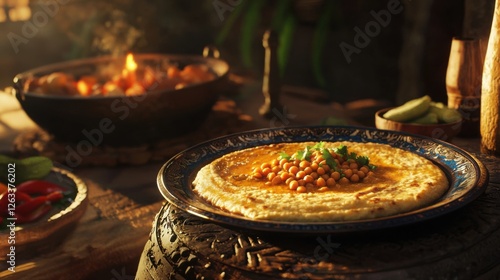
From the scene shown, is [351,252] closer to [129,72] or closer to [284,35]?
[129,72]

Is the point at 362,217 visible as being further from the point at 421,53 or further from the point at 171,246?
the point at 421,53

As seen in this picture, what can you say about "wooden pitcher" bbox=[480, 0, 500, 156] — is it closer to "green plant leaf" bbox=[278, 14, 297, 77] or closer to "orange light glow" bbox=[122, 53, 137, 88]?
"orange light glow" bbox=[122, 53, 137, 88]

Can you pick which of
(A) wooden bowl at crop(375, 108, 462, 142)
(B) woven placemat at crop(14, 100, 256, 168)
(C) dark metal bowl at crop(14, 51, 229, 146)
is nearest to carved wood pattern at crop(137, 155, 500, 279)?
(A) wooden bowl at crop(375, 108, 462, 142)

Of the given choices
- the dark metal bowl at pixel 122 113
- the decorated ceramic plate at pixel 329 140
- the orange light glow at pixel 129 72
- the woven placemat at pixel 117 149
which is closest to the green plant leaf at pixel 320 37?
the woven placemat at pixel 117 149

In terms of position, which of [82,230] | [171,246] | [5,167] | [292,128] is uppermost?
[292,128]

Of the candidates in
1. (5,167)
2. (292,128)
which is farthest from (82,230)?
(292,128)
